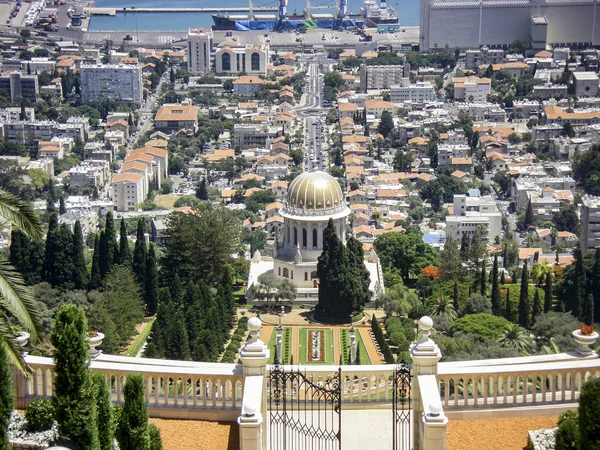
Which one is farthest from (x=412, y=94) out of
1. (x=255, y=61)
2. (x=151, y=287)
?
(x=151, y=287)

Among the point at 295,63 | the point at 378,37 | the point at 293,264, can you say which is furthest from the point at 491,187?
the point at 378,37

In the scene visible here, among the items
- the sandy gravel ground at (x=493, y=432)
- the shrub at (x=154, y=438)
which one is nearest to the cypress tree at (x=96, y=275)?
the sandy gravel ground at (x=493, y=432)

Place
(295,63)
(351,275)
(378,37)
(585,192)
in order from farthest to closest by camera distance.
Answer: (378,37) → (295,63) → (585,192) → (351,275)

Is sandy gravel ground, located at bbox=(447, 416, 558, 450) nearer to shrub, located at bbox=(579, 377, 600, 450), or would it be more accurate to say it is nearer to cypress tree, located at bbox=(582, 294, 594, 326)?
shrub, located at bbox=(579, 377, 600, 450)

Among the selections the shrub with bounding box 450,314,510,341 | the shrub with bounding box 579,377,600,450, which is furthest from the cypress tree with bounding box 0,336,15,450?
the shrub with bounding box 450,314,510,341

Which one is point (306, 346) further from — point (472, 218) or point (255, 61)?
point (255, 61)

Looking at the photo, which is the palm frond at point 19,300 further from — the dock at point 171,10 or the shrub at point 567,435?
the dock at point 171,10

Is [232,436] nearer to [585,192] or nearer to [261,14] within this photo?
[585,192]
